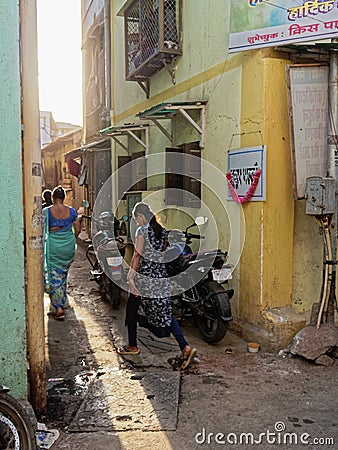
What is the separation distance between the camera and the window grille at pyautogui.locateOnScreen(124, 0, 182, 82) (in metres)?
7.41

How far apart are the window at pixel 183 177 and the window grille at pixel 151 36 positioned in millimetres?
1575

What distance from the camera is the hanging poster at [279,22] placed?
4.74 meters

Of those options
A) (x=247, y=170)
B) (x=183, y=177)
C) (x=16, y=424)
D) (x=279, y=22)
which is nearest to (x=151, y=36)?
(x=183, y=177)

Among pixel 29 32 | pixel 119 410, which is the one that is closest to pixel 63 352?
pixel 119 410

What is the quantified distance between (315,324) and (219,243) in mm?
1691

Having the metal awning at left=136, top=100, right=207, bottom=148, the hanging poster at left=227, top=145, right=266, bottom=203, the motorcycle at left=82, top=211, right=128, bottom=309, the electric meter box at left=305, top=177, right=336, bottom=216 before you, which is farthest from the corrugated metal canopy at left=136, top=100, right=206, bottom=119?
the electric meter box at left=305, top=177, right=336, bottom=216

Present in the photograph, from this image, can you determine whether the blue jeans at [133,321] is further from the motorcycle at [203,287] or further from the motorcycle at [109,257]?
the motorcycle at [109,257]

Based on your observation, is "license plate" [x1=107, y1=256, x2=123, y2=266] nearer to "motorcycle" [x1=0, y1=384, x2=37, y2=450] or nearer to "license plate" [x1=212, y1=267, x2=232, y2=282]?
"license plate" [x1=212, y1=267, x2=232, y2=282]

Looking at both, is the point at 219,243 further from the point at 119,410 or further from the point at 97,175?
the point at 97,175

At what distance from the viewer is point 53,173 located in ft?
76.5

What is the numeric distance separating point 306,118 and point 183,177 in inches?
113

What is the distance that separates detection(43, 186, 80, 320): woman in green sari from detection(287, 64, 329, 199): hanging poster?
3.27 metres

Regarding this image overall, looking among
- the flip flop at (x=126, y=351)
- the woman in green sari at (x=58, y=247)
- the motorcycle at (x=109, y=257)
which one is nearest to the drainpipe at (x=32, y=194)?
the flip flop at (x=126, y=351)

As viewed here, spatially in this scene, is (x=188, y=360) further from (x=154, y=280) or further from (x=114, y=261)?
(x=114, y=261)
